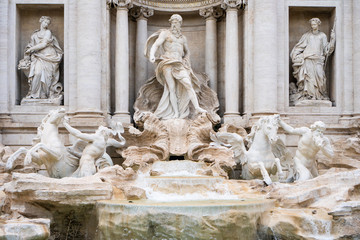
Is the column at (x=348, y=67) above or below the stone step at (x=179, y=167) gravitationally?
above

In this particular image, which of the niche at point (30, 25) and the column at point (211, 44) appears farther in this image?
the column at point (211, 44)

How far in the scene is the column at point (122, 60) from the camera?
15789 millimetres

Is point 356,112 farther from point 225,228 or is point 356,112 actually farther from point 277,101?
point 225,228

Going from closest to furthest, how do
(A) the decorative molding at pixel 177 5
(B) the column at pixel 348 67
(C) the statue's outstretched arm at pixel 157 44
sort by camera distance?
1. (C) the statue's outstretched arm at pixel 157 44
2. (B) the column at pixel 348 67
3. (A) the decorative molding at pixel 177 5

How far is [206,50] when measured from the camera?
17.2 metres

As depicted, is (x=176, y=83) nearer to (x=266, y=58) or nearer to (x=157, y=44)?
(x=157, y=44)

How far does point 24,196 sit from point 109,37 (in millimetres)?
6826

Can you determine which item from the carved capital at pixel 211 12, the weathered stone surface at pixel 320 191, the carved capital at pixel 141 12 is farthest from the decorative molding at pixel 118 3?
the weathered stone surface at pixel 320 191

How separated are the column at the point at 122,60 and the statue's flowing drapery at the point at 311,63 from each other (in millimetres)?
4850

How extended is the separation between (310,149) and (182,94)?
4.49m

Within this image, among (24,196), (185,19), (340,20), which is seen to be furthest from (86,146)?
(340,20)

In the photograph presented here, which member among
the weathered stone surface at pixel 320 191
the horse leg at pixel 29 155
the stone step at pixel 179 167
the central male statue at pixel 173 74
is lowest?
the weathered stone surface at pixel 320 191

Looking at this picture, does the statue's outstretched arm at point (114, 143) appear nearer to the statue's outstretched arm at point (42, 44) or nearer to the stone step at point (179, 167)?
the stone step at point (179, 167)

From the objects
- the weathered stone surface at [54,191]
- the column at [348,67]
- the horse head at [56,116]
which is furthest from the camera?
the column at [348,67]
